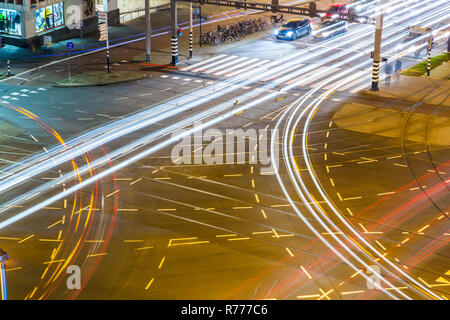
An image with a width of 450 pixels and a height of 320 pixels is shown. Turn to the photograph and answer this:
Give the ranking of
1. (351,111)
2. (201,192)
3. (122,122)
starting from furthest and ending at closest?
(351,111), (122,122), (201,192)

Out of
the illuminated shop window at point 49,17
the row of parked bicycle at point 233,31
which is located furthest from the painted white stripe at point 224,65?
the illuminated shop window at point 49,17

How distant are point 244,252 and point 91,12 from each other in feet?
152

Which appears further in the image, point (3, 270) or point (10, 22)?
point (10, 22)

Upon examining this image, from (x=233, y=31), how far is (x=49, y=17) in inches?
644

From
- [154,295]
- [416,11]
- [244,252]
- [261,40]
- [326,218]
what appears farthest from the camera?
[416,11]

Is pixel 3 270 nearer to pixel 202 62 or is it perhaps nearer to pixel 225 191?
pixel 225 191

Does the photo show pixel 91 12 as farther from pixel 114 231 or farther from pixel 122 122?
pixel 114 231

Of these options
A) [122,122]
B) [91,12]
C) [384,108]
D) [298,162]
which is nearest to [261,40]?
[91,12]

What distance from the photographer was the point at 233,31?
6212 cm

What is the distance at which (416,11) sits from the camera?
76750 millimetres

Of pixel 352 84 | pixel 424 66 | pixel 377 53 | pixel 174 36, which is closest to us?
pixel 377 53

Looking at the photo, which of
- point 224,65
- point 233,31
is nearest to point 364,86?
point 224,65

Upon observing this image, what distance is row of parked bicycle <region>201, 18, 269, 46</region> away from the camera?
60.2m

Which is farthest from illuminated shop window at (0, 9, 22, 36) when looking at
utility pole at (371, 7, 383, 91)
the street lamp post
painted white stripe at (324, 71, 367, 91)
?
the street lamp post
